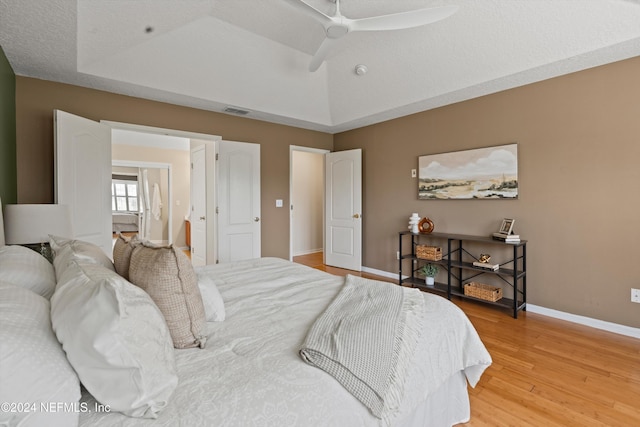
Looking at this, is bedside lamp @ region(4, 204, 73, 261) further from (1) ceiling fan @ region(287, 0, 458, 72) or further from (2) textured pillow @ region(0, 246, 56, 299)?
(1) ceiling fan @ region(287, 0, 458, 72)

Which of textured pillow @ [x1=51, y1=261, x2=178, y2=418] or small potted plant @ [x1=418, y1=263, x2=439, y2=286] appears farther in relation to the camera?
small potted plant @ [x1=418, y1=263, x2=439, y2=286]

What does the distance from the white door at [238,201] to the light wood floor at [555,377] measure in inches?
127

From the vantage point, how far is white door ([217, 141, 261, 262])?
175 inches

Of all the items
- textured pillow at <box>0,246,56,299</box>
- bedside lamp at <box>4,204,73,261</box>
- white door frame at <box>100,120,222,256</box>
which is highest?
white door frame at <box>100,120,222,256</box>

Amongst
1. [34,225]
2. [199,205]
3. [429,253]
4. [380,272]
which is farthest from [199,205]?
[429,253]

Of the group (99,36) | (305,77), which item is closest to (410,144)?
(305,77)

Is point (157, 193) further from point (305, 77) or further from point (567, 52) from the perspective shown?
point (567, 52)

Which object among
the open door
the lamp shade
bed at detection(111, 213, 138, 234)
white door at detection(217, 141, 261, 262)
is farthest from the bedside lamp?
bed at detection(111, 213, 138, 234)

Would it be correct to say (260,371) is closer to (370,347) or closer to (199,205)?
(370,347)

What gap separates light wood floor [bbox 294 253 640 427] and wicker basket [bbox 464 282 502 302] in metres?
0.30

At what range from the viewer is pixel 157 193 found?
7.94 meters

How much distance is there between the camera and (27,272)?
1212 millimetres

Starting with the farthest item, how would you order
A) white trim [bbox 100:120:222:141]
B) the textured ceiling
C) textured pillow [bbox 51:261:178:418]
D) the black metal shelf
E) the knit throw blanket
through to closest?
A: white trim [bbox 100:120:222:141]
the black metal shelf
the textured ceiling
the knit throw blanket
textured pillow [bbox 51:261:178:418]

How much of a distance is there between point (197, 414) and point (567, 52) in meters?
3.77
